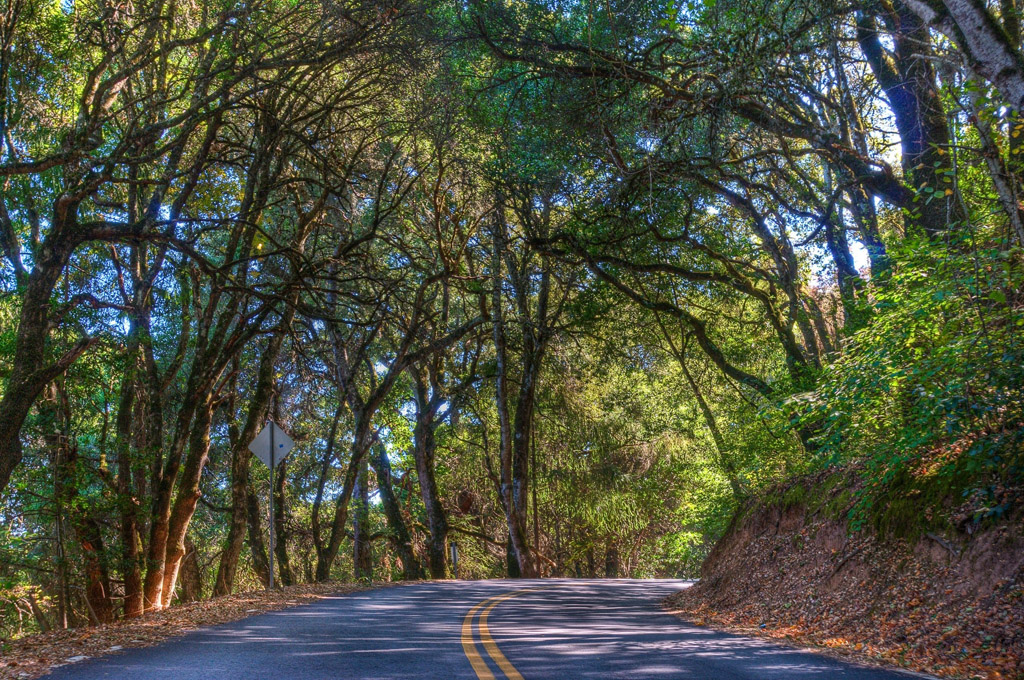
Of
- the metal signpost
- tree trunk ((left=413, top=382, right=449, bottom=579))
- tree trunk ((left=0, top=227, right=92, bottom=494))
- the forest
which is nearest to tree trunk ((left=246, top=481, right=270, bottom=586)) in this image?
the forest

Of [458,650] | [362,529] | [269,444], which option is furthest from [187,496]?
[362,529]

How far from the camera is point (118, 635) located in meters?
9.35

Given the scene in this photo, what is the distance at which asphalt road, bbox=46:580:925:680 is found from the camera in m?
6.93

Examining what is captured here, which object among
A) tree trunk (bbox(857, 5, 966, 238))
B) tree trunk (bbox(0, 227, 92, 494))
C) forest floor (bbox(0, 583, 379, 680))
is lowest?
forest floor (bbox(0, 583, 379, 680))

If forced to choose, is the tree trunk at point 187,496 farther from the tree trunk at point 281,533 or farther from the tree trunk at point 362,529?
the tree trunk at point 362,529

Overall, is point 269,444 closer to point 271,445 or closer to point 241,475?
point 271,445

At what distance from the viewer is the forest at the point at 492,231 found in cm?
993

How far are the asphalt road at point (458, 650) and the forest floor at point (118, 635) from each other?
0.33m

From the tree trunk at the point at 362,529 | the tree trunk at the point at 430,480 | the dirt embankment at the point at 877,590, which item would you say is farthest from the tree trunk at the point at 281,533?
the dirt embankment at the point at 877,590

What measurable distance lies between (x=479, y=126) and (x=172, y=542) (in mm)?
10791

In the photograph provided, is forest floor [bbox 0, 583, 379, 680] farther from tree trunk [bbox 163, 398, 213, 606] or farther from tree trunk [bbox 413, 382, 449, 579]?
tree trunk [bbox 413, 382, 449, 579]

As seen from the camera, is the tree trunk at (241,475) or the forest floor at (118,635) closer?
the forest floor at (118,635)

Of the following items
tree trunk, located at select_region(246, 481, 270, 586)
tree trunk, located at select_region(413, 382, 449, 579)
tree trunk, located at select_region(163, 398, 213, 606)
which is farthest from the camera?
tree trunk, located at select_region(413, 382, 449, 579)

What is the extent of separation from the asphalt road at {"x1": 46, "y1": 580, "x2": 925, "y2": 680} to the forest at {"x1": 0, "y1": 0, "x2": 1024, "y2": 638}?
3053mm
